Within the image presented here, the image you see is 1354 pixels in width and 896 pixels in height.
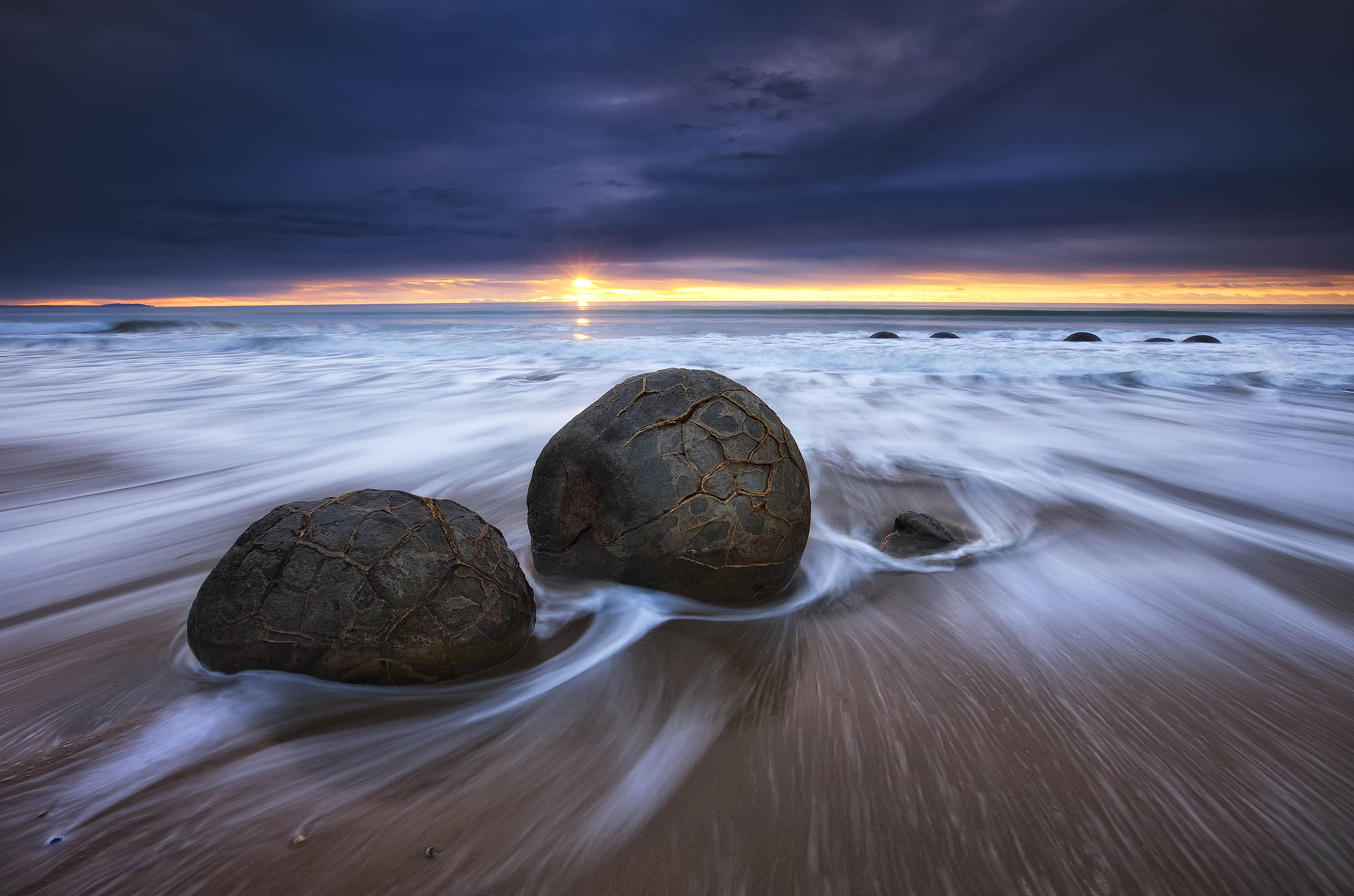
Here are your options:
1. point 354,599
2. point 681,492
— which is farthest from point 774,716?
point 354,599

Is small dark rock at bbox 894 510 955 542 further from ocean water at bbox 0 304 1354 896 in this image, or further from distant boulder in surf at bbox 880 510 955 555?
ocean water at bbox 0 304 1354 896

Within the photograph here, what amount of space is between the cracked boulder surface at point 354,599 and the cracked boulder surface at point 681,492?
0.64m

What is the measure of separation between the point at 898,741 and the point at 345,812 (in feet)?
5.50

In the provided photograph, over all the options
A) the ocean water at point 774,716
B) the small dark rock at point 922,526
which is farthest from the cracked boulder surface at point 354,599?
the small dark rock at point 922,526

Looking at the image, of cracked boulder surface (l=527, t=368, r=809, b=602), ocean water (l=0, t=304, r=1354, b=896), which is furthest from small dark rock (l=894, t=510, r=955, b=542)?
cracked boulder surface (l=527, t=368, r=809, b=602)

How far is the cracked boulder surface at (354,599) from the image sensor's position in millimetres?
2105

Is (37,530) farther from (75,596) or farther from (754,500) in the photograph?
(754,500)

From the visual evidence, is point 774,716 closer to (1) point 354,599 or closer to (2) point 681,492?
(2) point 681,492

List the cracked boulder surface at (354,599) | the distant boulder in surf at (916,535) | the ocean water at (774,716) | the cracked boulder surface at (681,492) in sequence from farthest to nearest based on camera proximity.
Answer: the distant boulder in surf at (916,535) → the cracked boulder surface at (681,492) → the cracked boulder surface at (354,599) → the ocean water at (774,716)

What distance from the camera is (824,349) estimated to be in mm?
17000

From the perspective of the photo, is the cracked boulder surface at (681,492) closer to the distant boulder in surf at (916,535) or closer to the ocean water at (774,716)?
the ocean water at (774,716)

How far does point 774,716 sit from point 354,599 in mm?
1494

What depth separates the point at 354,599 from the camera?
6.91ft

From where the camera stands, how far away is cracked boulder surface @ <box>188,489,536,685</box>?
6.91 ft
